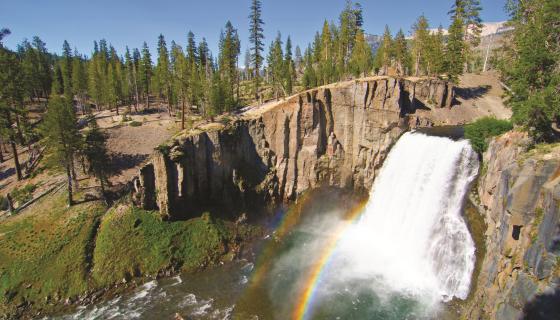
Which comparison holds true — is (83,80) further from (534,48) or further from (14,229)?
(534,48)

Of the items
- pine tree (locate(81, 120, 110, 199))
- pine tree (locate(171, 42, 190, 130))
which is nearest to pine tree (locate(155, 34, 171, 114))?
pine tree (locate(171, 42, 190, 130))

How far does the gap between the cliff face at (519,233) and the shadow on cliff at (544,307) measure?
45 mm

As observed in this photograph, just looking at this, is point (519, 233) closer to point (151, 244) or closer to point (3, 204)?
point (151, 244)

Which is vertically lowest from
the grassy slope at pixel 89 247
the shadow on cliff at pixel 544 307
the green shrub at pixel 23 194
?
the grassy slope at pixel 89 247

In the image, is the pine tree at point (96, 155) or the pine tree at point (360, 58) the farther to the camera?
the pine tree at point (360, 58)

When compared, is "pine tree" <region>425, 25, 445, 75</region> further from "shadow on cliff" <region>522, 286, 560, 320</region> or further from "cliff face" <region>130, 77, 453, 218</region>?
"shadow on cliff" <region>522, 286, 560, 320</region>

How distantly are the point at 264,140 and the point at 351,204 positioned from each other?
13745mm

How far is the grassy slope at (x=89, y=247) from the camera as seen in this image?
2666 centimetres

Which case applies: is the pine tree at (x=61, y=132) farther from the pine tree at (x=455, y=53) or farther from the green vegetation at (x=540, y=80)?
the pine tree at (x=455, y=53)

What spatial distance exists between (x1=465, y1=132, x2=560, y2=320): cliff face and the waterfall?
2021mm

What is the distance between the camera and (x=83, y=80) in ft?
232

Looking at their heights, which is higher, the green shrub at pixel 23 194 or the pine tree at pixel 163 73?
the pine tree at pixel 163 73

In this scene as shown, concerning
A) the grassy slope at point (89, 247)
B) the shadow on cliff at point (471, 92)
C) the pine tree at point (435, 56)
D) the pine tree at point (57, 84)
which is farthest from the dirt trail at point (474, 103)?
the pine tree at point (57, 84)

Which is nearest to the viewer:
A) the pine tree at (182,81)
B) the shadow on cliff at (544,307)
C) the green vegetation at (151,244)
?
the shadow on cliff at (544,307)
